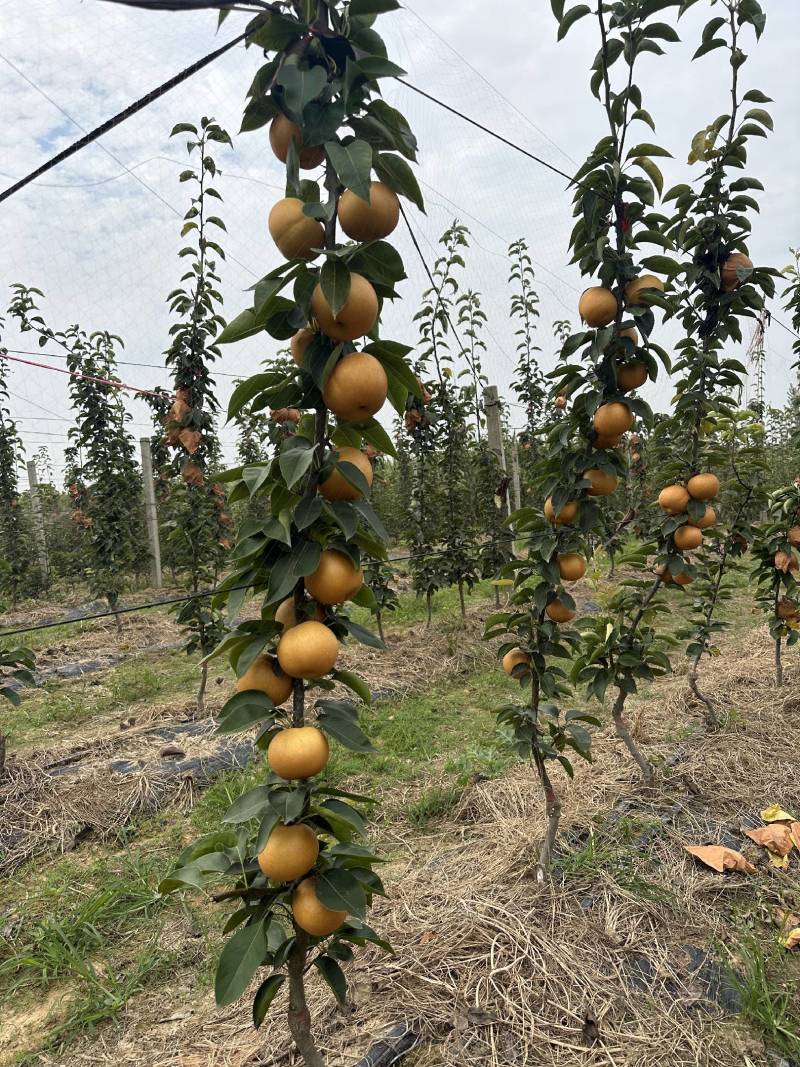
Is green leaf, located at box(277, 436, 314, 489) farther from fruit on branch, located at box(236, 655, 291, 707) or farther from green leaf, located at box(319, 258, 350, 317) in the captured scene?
fruit on branch, located at box(236, 655, 291, 707)

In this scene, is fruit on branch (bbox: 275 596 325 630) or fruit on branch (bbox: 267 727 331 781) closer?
fruit on branch (bbox: 267 727 331 781)

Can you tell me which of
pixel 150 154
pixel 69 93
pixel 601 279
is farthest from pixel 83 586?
pixel 601 279

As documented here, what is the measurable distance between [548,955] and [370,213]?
2050mm

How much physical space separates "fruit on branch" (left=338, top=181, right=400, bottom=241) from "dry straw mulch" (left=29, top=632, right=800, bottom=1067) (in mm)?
1937

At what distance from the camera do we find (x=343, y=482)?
1.10 meters

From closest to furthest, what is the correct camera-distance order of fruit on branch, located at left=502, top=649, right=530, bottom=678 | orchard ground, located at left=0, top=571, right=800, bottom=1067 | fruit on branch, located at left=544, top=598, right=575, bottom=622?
orchard ground, located at left=0, top=571, right=800, bottom=1067 → fruit on branch, located at left=544, top=598, right=575, bottom=622 → fruit on branch, located at left=502, top=649, right=530, bottom=678

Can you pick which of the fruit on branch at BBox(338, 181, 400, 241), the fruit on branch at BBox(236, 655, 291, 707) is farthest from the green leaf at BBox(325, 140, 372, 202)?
the fruit on branch at BBox(236, 655, 291, 707)

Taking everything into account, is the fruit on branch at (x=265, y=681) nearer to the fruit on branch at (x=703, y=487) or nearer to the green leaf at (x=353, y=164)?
the green leaf at (x=353, y=164)

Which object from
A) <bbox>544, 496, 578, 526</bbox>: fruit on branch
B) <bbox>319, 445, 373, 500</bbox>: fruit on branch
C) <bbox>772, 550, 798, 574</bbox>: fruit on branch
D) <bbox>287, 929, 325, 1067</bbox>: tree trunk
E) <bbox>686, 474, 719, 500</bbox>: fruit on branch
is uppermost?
<bbox>319, 445, 373, 500</bbox>: fruit on branch

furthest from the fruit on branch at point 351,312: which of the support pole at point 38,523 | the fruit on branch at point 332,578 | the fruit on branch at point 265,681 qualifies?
the support pole at point 38,523

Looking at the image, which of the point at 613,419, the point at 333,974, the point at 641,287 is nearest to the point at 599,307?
the point at 641,287

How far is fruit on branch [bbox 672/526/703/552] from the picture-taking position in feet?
8.10

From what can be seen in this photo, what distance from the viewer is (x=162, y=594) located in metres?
9.07

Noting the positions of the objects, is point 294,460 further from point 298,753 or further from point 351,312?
point 298,753
